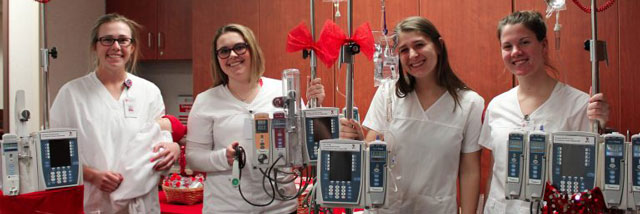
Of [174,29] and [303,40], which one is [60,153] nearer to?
[303,40]

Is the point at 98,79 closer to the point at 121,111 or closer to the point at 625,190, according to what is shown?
the point at 121,111

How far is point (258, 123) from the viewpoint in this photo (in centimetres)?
154

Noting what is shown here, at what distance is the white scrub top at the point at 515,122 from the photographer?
5.50ft

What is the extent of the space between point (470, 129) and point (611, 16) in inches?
51.7

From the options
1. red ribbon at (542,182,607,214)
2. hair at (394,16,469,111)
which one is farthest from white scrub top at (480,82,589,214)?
red ribbon at (542,182,607,214)

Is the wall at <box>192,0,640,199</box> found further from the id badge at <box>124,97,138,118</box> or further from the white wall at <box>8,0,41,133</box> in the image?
the white wall at <box>8,0,41,133</box>

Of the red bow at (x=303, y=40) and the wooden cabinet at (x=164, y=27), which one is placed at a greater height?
the wooden cabinet at (x=164, y=27)

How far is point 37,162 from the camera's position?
1573 millimetres

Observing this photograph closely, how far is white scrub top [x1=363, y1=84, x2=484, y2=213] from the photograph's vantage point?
1726 mm

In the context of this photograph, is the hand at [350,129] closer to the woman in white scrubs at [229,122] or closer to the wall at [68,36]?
the woman in white scrubs at [229,122]

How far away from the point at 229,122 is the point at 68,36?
2.39 m

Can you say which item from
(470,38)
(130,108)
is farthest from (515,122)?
(130,108)

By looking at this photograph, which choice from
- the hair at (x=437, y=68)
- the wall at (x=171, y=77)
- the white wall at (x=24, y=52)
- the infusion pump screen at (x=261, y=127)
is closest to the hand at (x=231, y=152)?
the infusion pump screen at (x=261, y=127)

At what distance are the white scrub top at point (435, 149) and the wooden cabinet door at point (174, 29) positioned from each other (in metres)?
2.47
